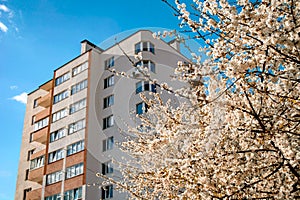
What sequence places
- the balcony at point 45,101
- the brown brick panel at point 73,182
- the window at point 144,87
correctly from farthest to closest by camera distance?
the balcony at point 45,101
the brown brick panel at point 73,182
the window at point 144,87

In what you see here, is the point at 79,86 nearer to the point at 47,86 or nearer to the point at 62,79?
the point at 62,79

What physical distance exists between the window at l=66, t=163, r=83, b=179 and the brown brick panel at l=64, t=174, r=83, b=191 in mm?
270

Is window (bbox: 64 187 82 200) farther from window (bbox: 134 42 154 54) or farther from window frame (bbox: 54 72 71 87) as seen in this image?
window (bbox: 134 42 154 54)

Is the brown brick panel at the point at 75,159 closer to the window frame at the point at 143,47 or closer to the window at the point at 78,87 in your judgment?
the window at the point at 78,87

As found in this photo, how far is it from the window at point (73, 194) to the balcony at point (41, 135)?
6.63 m

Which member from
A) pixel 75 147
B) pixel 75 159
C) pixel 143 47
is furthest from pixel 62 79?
pixel 143 47

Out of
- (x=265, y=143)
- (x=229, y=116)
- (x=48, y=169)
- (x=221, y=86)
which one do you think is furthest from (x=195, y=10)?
(x=48, y=169)

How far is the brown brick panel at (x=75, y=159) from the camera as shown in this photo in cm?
2204

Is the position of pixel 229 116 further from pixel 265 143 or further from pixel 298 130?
pixel 298 130

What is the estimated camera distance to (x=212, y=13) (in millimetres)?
3754

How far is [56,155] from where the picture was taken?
24469mm

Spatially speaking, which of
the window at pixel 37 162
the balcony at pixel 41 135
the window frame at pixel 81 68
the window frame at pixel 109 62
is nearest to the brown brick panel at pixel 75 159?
the window at pixel 37 162

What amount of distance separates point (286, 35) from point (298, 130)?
107 centimetres

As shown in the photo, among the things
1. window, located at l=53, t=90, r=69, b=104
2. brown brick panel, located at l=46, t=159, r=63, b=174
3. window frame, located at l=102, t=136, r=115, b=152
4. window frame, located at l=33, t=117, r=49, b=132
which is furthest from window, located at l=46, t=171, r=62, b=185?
window, located at l=53, t=90, r=69, b=104
